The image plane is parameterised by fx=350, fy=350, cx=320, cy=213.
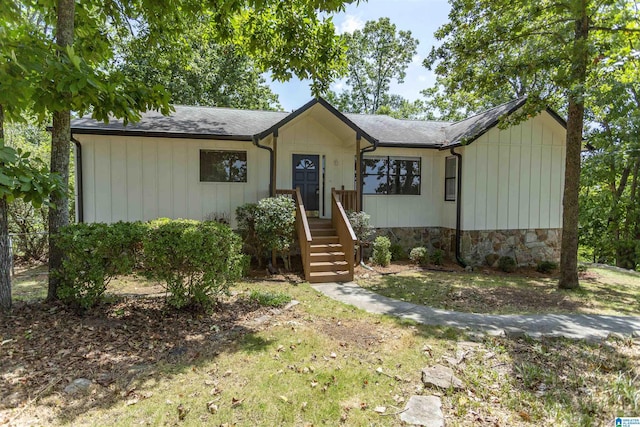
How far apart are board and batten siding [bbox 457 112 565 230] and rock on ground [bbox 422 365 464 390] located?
306 inches

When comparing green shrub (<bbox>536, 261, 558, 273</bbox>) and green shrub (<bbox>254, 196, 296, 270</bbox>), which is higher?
green shrub (<bbox>254, 196, 296, 270</bbox>)

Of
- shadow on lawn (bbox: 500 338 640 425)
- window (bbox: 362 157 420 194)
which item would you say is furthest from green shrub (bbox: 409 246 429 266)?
shadow on lawn (bbox: 500 338 640 425)

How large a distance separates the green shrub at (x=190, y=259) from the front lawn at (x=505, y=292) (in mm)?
3482

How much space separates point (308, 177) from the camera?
10.5m

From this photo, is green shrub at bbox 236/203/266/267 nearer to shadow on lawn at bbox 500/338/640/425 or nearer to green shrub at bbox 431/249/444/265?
green shrub at bbox 431/249/444/265

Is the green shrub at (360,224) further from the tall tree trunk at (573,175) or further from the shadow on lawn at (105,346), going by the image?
the shadow on lawn at (105,346)

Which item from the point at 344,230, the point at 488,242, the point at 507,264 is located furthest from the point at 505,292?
the point at 488,242

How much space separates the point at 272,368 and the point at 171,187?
734 cm

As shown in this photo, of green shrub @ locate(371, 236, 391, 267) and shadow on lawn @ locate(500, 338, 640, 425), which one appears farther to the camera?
green shrub @ locate(371, 236, 391, 267)

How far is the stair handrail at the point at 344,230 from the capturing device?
826 centimetres

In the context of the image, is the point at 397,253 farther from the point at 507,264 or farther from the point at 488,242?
the point at 507,264

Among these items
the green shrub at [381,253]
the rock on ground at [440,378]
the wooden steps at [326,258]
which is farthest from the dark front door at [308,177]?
the rock on ground at [440,378]

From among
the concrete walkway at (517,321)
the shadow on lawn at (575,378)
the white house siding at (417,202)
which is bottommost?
the concrete walkway at (517,321)

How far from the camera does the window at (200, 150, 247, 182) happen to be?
32.2 ft
